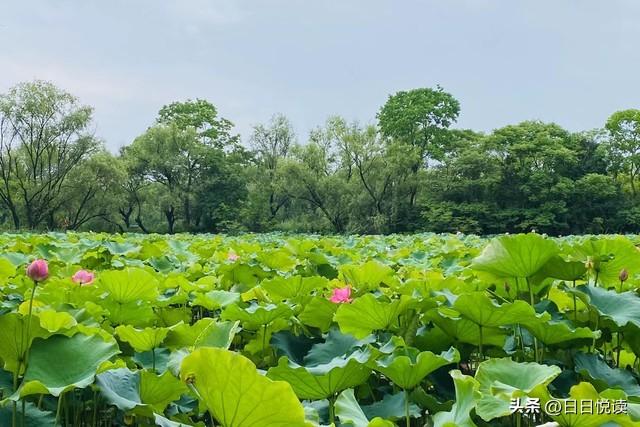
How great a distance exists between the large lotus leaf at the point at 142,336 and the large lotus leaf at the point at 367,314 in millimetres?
309

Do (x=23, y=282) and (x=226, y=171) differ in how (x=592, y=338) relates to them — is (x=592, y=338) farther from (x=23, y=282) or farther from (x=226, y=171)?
(x=226, y=171)

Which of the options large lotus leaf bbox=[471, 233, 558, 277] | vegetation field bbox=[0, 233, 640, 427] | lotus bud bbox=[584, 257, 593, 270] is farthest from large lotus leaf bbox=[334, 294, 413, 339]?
lotus bud bbox=[584, 257, 593, 270]

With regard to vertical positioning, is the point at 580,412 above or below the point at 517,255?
below

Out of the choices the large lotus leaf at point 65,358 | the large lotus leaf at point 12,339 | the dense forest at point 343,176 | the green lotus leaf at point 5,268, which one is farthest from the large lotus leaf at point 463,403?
the dense forest at point 343,176

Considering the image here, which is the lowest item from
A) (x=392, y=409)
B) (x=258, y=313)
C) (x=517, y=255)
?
(x=392, y=409)

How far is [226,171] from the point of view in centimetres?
3162

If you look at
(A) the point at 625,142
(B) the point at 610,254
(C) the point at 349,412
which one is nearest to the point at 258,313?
(C) the point at 349,412

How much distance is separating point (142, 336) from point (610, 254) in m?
1.03

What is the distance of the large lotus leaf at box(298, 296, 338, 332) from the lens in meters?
1.11

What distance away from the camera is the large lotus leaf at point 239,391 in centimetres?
48

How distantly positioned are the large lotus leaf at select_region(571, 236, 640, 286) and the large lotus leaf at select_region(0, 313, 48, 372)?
3.59 feet

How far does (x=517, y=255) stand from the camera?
3.61 feet

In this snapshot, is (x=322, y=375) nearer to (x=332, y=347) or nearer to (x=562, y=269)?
(x=332, y=347)

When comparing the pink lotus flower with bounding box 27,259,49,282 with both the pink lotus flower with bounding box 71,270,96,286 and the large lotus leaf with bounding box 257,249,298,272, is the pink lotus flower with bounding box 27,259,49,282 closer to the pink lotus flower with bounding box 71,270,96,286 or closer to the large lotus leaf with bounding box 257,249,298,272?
the pink lotus flower with bounding box 71,270,96,286
